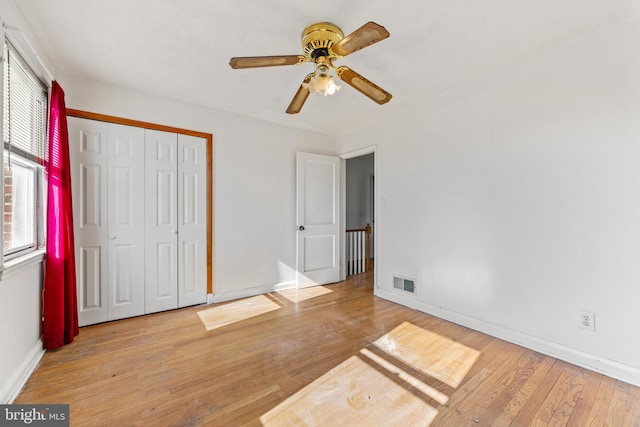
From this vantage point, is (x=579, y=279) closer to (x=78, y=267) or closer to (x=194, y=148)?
(x=194, y=148)

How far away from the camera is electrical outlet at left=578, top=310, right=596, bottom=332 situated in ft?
6.35

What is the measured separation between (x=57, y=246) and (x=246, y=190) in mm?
1889

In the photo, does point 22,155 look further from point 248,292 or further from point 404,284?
point 404,284

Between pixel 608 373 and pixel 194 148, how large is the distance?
4217 mm

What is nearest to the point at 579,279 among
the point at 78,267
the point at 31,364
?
the point at 31,364

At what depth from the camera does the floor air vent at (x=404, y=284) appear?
3.18 metres

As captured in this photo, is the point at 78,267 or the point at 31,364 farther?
the point at 78,267

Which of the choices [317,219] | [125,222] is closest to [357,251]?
[317,219]

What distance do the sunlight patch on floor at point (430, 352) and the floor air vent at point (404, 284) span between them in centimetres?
65

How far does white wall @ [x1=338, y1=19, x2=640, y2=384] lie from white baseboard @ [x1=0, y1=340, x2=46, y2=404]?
3.36 metres

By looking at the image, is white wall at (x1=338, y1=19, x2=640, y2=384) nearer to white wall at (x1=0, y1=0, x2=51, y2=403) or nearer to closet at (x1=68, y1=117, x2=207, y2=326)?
closet at (x1=68, y1=117, x2=207, y2=326)

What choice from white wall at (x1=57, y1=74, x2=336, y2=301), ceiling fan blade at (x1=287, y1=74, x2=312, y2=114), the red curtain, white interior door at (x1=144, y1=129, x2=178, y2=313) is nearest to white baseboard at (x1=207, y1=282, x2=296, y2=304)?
white wall at (x1=57, y1=74, x2=336, y2=301)

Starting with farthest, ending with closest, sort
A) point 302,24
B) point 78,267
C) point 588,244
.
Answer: point 78,267 → point 588,244 → point 302,24

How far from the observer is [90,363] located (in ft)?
6.48
